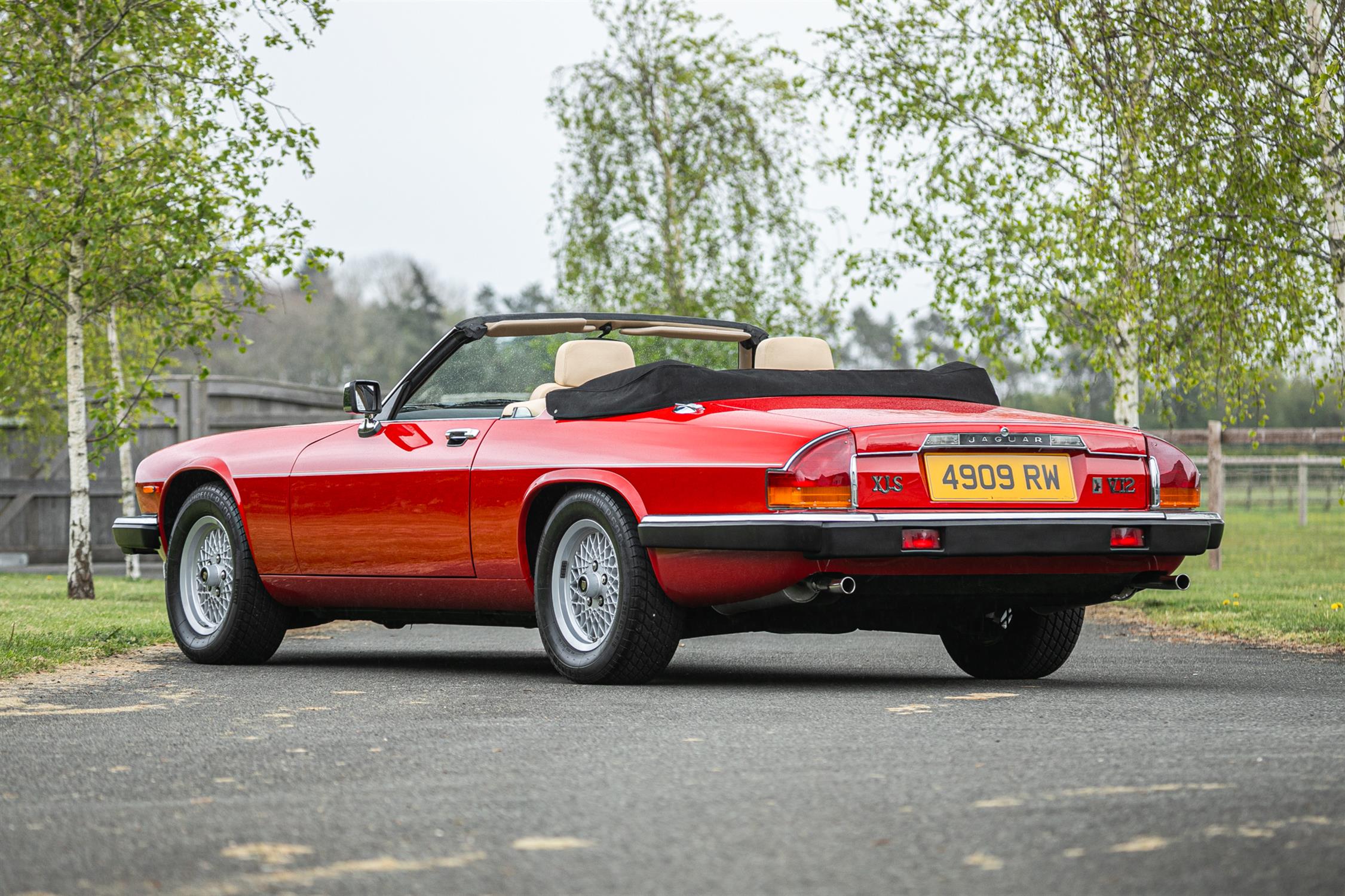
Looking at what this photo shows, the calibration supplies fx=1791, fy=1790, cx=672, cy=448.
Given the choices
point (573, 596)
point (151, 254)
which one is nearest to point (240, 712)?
point (573, 596)

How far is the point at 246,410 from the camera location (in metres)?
21.2

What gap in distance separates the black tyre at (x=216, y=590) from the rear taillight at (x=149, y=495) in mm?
167

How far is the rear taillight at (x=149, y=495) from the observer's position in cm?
897

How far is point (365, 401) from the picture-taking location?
812 cm

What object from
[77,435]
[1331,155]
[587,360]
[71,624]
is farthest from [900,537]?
[77,435]

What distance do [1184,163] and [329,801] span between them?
7911 mm

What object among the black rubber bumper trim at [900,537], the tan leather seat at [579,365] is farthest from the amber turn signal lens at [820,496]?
the tan leather seat at [579,365]

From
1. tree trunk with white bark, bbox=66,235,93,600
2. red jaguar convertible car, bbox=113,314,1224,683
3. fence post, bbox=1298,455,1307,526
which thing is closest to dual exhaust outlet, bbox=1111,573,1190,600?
red jaguar convertible car, bbox=113,314,1224,683

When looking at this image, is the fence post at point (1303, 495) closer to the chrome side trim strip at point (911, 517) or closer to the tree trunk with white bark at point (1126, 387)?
the tree trunk with white bark at point (1126, 387)

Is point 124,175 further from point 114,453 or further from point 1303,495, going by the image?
point 1303,495

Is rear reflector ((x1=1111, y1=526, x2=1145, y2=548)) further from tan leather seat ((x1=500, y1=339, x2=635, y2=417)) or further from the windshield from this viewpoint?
tan leather seat ((x1=500, y1=339, x2=635, y2=417))

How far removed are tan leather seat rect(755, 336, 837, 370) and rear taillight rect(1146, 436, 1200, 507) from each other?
1.65 m

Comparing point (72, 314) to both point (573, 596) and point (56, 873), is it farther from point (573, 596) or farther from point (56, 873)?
point (56, 873)

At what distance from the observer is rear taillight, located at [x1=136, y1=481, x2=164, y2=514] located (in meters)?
8.97
